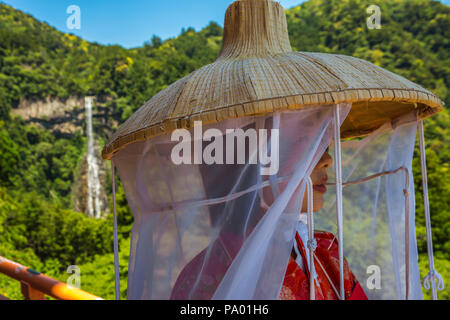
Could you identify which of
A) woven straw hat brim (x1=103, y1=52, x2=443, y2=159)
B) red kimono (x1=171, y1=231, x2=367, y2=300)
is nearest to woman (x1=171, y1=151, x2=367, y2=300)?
red kimono (x1=171, y1=231, x2=367, y2=300)

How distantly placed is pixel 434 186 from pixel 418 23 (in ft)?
79.7

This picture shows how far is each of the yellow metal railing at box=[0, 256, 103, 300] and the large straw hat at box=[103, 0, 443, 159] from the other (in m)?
0.51

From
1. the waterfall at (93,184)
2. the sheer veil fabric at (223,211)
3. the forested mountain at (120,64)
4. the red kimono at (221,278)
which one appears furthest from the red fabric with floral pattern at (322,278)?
the waterfall at (93,184)

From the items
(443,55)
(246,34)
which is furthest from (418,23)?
(246,34)

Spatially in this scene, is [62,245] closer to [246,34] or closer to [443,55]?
[246,34]

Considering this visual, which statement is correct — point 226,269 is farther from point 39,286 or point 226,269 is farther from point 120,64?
point 120,64

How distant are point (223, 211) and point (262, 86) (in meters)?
0.41

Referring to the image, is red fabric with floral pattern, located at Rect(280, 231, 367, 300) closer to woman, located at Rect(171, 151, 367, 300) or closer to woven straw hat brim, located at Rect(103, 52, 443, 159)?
woman, located at Rect(171, 151, 367, 300)

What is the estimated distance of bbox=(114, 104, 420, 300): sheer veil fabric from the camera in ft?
3.99

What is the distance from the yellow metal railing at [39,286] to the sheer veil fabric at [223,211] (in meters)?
0.27

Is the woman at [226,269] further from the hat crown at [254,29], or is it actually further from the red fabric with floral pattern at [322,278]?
the hat crown at [254,29]

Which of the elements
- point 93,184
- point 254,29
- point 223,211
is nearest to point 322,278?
point 223,211
